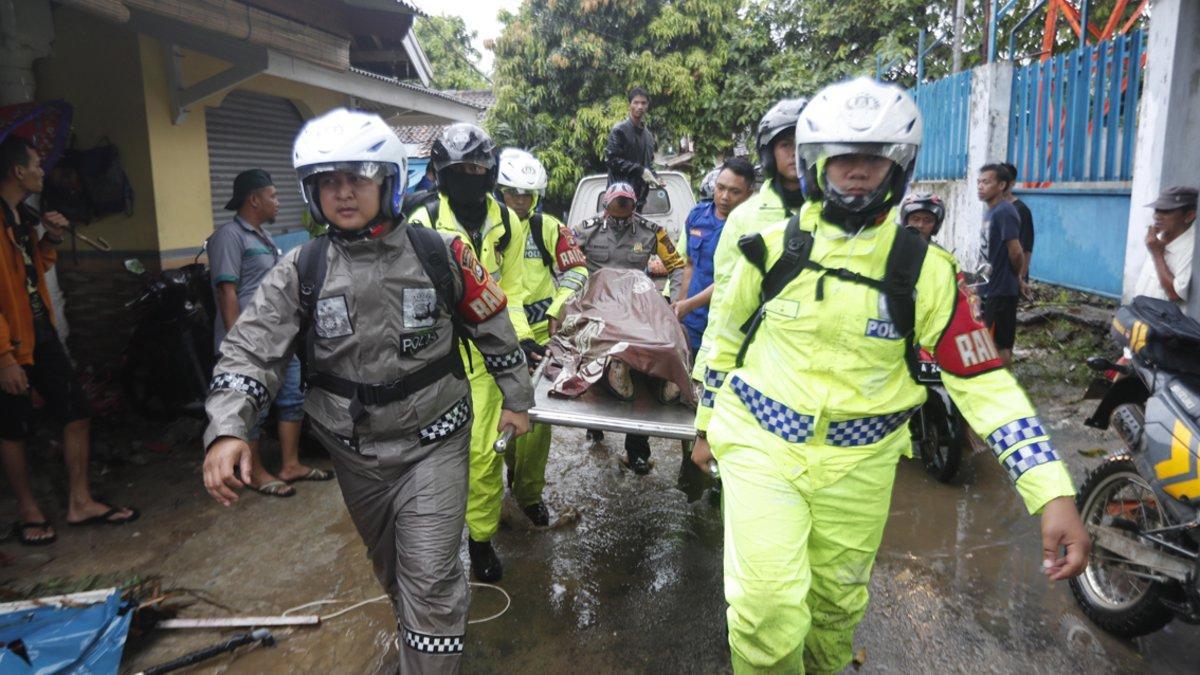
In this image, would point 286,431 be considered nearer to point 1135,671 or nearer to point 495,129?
point 1135,671

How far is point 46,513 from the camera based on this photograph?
454cm

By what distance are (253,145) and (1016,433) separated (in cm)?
783

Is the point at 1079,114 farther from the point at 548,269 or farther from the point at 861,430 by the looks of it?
the point at 861,430

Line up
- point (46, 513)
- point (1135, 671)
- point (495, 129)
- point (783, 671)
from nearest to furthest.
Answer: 1. point (783, 671)
2. point (1135, 671)
3. point (46, 513)
4. point (495, 129)

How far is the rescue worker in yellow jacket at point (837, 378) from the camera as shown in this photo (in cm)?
222

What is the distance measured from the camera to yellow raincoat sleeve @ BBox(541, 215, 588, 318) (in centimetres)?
448

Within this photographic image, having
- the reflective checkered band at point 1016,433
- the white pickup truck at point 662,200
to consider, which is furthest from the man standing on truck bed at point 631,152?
the reflective checkered band at point 1016,433

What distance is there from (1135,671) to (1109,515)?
682mm

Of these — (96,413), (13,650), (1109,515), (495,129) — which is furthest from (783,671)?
(495,129)

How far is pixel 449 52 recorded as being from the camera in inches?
1267

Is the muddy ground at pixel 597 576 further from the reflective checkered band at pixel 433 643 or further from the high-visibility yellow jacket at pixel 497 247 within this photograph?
the high-visibility yellow jacket at pixel 497 247

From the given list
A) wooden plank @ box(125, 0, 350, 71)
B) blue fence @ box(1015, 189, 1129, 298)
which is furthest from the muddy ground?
blue fence @ box(1015, 189, 1129, 298)

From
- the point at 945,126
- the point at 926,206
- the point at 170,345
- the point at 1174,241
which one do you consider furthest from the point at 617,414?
the point at 945,126

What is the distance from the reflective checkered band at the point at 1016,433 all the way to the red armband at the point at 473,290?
170 cm
